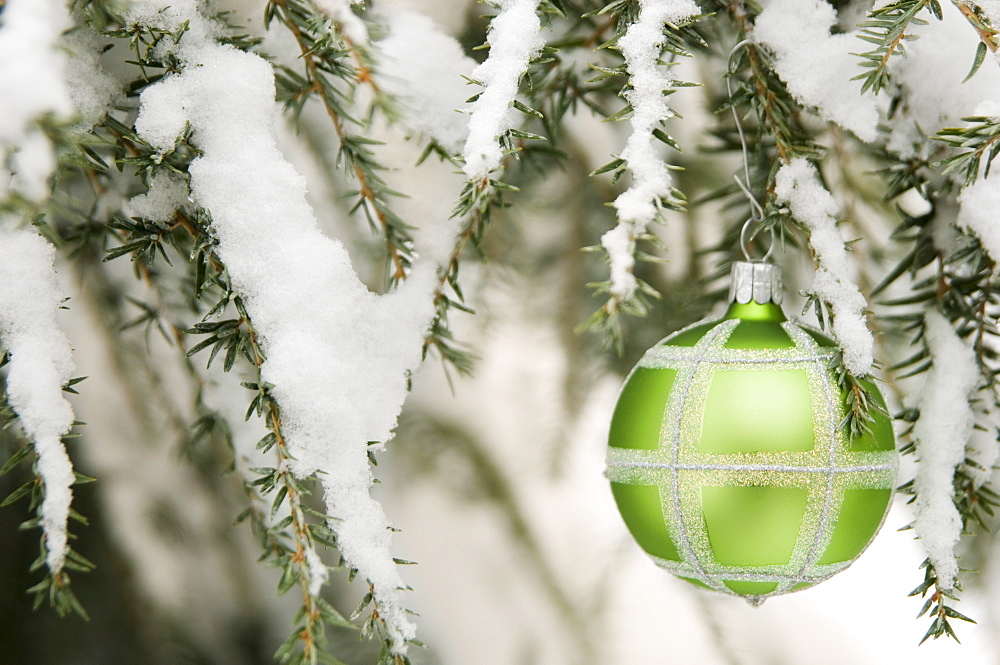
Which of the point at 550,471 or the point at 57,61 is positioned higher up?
the point at 57,61

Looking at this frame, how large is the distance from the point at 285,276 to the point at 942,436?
14.7 inches

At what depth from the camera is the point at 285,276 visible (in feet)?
1.09

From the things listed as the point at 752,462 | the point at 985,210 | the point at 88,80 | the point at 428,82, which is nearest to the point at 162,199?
the point at 88,80

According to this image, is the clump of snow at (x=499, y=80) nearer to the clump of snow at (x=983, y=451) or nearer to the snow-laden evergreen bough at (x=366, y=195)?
the snow-laden evergreen bough at (x=366, y=195)

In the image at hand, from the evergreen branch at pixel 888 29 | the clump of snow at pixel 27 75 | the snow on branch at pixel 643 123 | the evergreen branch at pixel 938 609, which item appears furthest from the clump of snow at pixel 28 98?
the evergreen branch at pixel 938 609

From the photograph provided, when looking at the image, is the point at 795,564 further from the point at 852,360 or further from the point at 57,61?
the point at 57,61

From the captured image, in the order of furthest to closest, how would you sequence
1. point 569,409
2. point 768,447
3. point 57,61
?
1. point 569,409
2. point 768,447
3. point 57,61

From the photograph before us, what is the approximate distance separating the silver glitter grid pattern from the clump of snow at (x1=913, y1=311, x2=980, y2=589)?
3 centimetres

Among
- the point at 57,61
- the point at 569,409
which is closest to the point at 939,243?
the point at 569,409

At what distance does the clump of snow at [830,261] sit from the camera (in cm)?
38

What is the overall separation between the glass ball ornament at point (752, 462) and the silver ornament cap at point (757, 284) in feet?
0.04

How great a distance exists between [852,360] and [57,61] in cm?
37

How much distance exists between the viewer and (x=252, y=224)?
329 millimetres

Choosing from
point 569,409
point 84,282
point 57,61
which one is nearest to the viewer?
point 57,61
